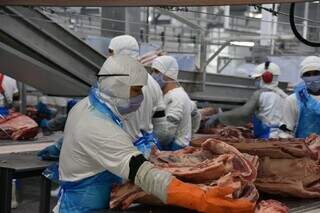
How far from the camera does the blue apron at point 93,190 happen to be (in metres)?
2.21

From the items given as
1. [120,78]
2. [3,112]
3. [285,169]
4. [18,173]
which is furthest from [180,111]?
[3,112]

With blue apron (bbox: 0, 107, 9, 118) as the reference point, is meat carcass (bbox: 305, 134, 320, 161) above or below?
above

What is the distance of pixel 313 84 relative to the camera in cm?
385

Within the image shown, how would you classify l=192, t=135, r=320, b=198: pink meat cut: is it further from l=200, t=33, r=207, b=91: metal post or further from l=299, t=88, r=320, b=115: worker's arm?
l=200, t=33, r=207, b=91: metal post

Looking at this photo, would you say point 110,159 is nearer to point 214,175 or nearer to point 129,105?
point 129,105

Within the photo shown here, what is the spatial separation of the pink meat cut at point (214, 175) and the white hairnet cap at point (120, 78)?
377mm

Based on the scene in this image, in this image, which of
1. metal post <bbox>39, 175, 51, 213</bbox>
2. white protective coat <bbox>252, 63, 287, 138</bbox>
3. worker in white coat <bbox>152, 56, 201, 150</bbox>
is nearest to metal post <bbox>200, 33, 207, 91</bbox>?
white protective coat <bbox>252, 63, 287, 138</bbox>

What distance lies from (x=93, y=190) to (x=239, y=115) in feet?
9.73

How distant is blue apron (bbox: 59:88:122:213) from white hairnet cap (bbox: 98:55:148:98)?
8cm

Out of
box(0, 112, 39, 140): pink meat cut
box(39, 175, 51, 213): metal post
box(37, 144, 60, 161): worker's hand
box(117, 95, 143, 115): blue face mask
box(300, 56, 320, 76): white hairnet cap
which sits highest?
box(300, 56, 320, 76): white hairnet cap

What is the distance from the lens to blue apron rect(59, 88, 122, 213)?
87.0 inches

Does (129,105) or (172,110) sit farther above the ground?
(129,105)

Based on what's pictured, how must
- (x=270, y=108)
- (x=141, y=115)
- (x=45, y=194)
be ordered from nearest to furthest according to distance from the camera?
(x=141, y=115) < (x=45, y=194) < (x=270, y=108)

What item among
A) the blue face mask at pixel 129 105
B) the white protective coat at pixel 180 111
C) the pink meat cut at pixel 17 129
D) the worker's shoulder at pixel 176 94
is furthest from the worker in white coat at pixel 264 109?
the blue face mask at pixel 129 105
